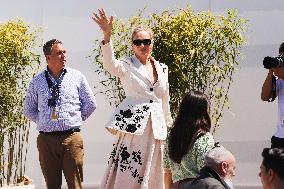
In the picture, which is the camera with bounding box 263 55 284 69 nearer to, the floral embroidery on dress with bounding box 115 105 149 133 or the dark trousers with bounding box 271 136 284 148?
the dark trousers with bounding box 271 136 284 148

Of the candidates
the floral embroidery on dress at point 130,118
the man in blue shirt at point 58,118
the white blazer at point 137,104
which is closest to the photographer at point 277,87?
the white blazer at point 137,104

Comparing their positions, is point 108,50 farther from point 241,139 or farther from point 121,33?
point 241,139

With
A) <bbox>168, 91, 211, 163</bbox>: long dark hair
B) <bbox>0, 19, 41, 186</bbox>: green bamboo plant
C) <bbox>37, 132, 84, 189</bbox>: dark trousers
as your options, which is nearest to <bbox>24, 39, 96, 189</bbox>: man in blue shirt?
<bbox>37, 132, 84, 189</bbox>: dark trousers

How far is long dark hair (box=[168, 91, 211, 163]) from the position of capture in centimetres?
400

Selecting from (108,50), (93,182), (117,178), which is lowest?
(93,182)

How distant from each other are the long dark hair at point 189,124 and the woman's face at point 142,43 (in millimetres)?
933

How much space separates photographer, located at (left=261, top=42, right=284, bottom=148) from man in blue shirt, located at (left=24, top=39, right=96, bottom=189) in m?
1.41

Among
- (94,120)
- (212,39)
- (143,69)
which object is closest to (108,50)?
(143,69)

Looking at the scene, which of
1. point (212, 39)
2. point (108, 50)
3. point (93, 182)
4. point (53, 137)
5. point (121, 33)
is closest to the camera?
point (108, 50)

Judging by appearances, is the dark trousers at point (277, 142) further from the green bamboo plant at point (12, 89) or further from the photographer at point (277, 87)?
the green bamboo plant at point (12, 89)

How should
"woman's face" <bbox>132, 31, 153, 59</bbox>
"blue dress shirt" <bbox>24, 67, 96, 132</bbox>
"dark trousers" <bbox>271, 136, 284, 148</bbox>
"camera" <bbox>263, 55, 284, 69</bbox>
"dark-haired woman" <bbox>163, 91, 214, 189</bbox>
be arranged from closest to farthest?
"dark-haired woman" <bbox>163, 91, 214, 189</bbox>
"camera" <bbox>263, 55, 284, 69</bbox>
"dark trousers" <bbox>271, 136, 284, 148</bbox>
"woman's face" <bbox>132, 31, 153, 59</bbox>
"blue dress shirt" <bbox>24, 67, 96, 132</bbox>

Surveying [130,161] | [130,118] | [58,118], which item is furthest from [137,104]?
[58,118]

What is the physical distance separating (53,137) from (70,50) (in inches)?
111

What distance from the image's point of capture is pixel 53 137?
5508 mm
